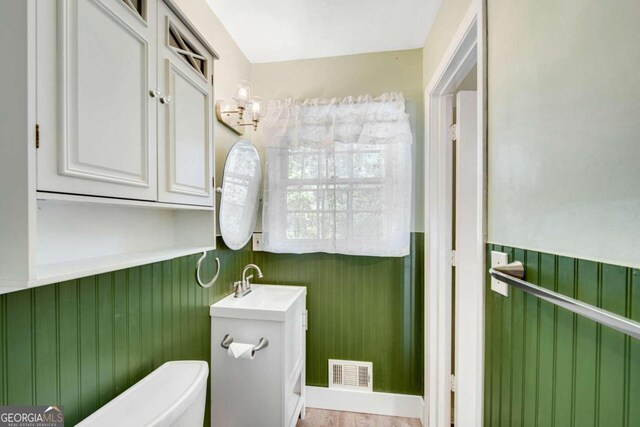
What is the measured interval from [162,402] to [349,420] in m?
1.46

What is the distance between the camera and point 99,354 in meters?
0.89

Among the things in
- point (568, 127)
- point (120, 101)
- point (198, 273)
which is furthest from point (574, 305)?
point (198, 273)

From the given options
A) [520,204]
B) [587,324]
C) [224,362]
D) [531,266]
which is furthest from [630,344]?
[224,362]

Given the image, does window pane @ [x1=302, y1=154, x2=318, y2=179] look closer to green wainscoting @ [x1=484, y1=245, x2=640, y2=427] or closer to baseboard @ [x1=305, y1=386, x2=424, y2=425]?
green wainscoting @ [x1=484, y1=245, x2=640, y2=427]

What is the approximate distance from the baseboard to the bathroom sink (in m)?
0.77

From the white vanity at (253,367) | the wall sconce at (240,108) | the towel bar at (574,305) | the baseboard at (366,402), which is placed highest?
the wall sconce at (240,108)

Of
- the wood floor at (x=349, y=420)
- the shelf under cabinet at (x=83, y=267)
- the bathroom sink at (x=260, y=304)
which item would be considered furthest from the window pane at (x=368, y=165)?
the wood floor at (x=349, y=420)

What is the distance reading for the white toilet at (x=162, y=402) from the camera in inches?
31.0

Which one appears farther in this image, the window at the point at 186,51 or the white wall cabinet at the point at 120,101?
the window at the point at 186,51

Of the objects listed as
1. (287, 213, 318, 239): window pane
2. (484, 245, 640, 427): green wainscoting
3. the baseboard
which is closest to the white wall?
(484, 245, 640, 427): green wainscoting

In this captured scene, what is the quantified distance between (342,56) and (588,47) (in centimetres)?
171

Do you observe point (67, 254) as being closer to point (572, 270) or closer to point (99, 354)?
point (99, 354)

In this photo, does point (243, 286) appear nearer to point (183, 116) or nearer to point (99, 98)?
point (183, 116)

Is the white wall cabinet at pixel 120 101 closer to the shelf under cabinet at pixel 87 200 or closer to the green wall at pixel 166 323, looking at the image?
the shelf under cabinet at pixel 87 200
